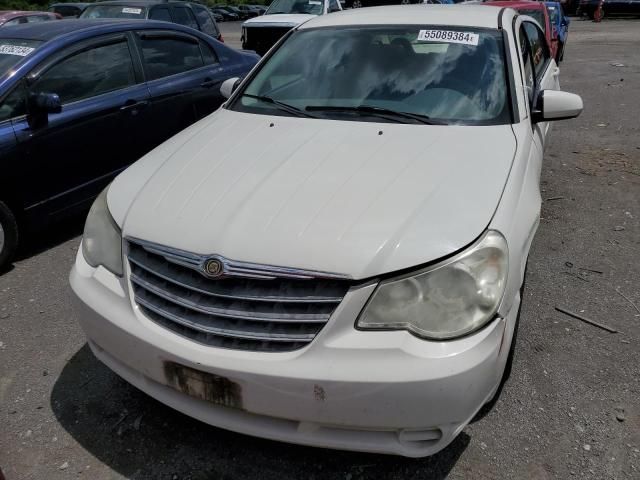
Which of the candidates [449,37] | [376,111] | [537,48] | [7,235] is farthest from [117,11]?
[376,111]

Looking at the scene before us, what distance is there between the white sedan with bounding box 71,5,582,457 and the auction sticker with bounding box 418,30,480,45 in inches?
23.8

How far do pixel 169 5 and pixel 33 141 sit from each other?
20.3 feet

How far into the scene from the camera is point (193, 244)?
2.16 meters

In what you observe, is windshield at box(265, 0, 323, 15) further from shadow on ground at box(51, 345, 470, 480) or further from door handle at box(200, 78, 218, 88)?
shadow on ground at box(51, 345, 470, 480)

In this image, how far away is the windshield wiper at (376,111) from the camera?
2.97 meters

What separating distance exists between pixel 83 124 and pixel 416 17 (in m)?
2.60

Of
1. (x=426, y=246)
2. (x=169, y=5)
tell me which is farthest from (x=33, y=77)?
(x=169, y=5)

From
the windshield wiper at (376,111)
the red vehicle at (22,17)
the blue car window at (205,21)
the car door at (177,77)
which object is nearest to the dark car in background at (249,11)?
the red vehicle at (22,17)

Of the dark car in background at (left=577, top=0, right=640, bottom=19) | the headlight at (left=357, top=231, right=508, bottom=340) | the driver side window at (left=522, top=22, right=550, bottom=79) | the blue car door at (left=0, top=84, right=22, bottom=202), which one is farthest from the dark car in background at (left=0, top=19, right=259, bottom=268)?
the dark car in background at (left=577, top=0, right=640, bottom=19)

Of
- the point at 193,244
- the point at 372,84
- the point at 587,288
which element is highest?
the point at 372,84

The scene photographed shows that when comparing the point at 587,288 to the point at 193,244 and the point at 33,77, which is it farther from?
the point at 33,77

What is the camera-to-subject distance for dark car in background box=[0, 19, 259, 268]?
4.09 meters

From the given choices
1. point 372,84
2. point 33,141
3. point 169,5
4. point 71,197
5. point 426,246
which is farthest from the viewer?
point 169,5

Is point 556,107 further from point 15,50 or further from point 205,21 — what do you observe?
point 205,21
